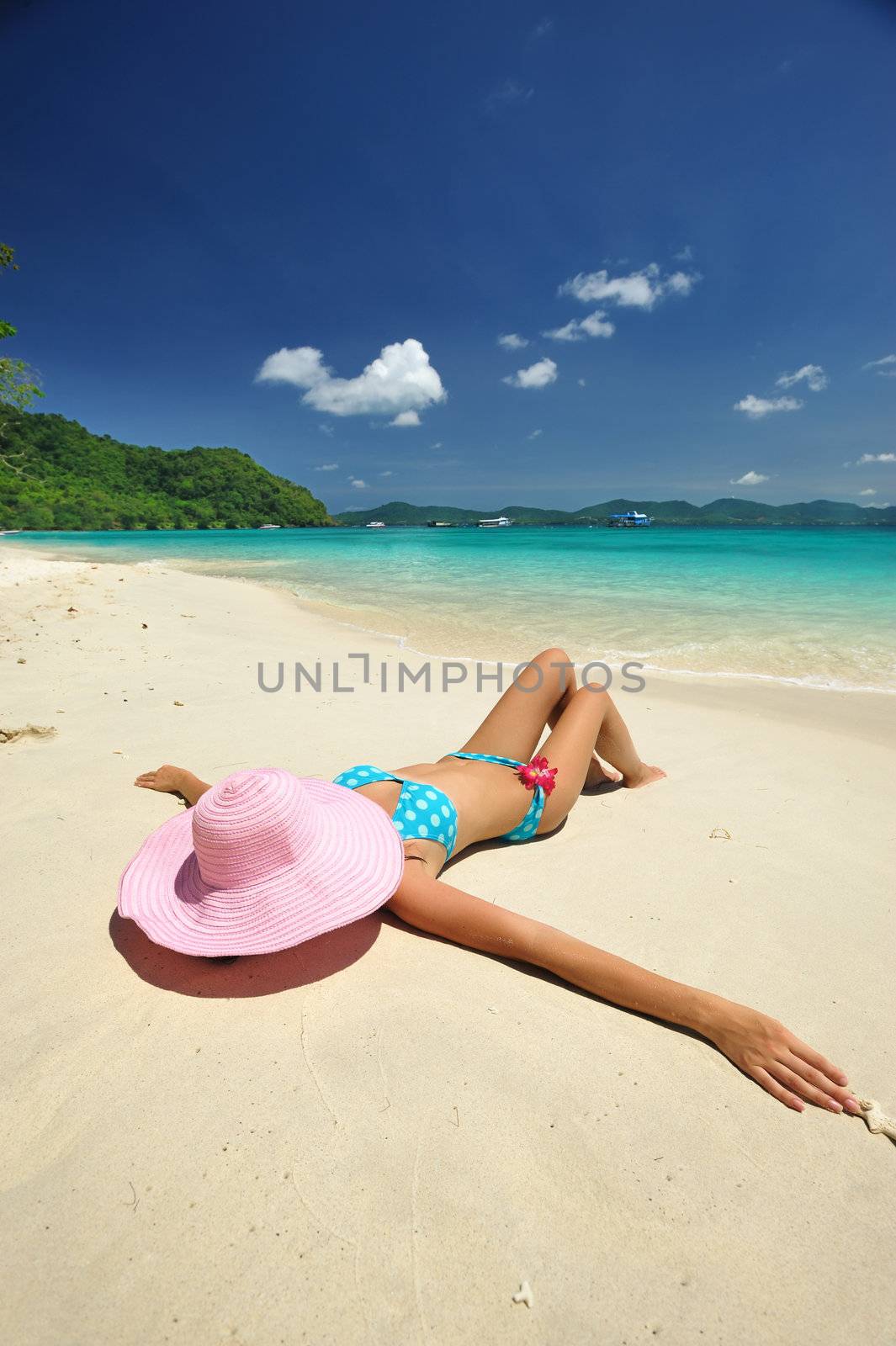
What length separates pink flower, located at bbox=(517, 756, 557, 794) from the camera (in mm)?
2727

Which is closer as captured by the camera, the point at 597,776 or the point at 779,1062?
the point at 779,1062

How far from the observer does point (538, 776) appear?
2730mm

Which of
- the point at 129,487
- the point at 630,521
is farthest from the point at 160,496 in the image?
the point at 630,521

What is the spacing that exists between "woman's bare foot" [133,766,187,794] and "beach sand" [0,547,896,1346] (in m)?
0.17

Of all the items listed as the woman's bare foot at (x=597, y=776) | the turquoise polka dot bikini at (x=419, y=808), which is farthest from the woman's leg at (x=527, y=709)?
the turquoise polka dot bikini at (x=419, y=808)

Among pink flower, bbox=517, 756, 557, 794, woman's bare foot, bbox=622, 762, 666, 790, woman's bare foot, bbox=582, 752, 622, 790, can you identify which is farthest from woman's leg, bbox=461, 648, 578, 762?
woman's bare foot, bbox=622, 762, 666, 790

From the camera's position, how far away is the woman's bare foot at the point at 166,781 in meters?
3.08

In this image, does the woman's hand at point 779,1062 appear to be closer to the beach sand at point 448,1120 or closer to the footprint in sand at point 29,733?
the beach sand at point 448,1120

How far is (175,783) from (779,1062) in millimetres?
2915

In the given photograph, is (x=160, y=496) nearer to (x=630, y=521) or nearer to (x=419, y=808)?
(x=630, y=521)

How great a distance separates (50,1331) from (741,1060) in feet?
5.36

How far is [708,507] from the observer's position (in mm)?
122812

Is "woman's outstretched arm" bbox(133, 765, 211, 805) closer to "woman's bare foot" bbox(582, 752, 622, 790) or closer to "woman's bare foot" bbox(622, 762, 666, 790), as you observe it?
"woman's bare foot" bbox(582, 752, 622, 790)

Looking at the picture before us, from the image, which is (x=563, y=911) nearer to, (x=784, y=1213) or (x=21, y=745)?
(x=784, y=1213)
